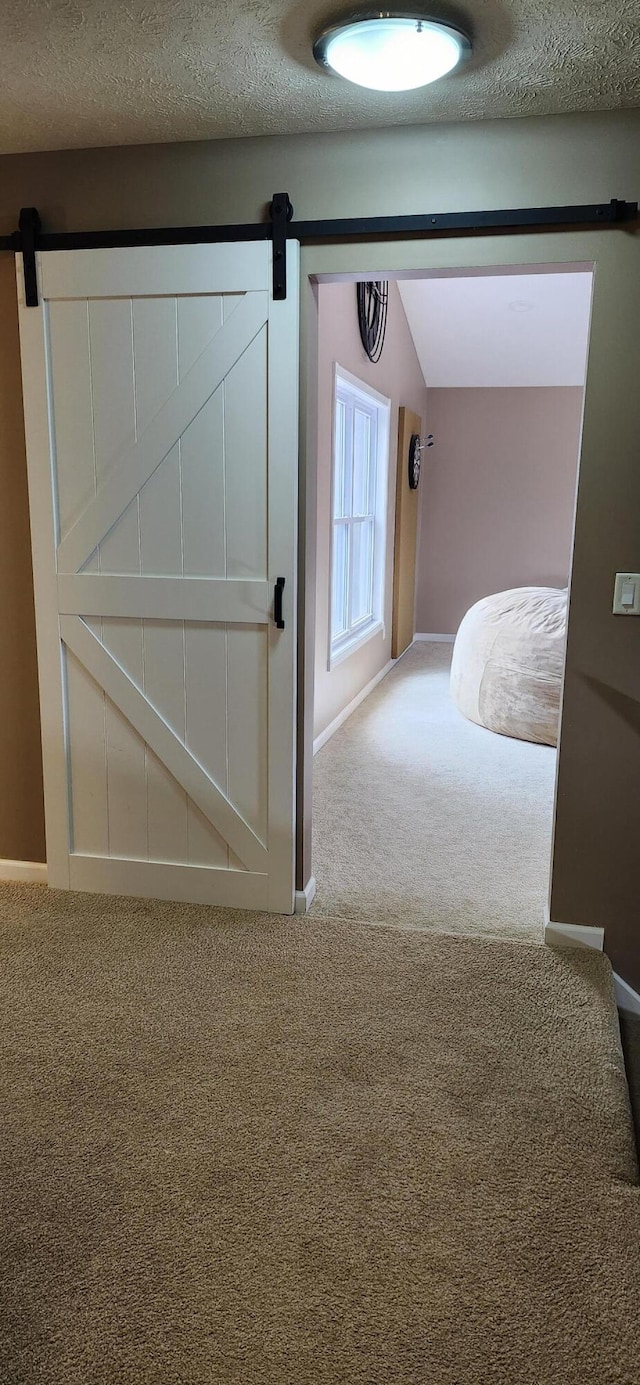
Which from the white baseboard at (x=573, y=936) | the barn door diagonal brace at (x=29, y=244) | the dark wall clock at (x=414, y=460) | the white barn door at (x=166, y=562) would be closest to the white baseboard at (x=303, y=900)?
the white barn door at (x=166, y=562)

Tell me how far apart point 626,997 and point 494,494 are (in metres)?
5.85

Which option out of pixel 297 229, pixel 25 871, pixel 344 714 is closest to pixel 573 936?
pixel 25 871

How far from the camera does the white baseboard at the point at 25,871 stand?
309cm

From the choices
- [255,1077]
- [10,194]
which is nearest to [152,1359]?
[255,1077]

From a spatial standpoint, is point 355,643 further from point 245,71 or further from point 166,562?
point 245,71

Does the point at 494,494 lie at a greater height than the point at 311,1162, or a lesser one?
greater

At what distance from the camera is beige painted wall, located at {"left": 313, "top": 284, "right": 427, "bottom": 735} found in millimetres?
4352

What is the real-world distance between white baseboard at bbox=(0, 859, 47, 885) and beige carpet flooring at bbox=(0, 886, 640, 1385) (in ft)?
1.17

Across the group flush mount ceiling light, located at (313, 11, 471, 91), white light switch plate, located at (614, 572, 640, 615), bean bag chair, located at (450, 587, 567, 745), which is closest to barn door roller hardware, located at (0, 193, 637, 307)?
flush mount ceiling light, located at (313, 11, 471, 91)

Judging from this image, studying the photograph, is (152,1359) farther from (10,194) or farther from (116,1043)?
(10,194)

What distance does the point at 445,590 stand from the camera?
8.02m

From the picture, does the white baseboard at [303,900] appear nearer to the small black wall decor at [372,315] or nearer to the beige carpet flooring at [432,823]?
the beige carpet flooring at [432,823]

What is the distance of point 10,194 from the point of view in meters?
2.64

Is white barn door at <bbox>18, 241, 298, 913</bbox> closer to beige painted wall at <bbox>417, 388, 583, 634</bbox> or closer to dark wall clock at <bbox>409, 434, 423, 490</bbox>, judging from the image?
dark wall clock at <bbox>409, 434, 423, 490</bbox>
